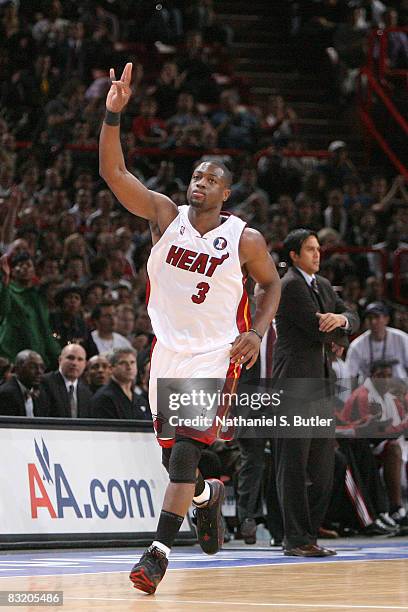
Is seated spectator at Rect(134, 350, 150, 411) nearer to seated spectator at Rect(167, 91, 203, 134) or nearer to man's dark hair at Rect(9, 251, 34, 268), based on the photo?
man's dark hair at Rect(9, 251, 34, 268)

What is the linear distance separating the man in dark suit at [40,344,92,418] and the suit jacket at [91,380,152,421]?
8cm

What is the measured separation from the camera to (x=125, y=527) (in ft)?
33.6

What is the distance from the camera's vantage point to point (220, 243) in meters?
6.93

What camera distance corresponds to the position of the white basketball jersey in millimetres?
6805

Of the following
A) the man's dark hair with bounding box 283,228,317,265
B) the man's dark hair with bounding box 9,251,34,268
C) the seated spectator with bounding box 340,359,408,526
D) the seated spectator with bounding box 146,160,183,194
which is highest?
the man's dark hair with bounding box 283,228,317,265

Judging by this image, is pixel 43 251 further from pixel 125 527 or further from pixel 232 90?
pixel 232 90

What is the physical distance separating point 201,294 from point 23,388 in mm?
4386

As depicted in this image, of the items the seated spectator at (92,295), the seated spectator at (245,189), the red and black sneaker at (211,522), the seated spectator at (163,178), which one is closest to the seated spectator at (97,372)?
the seated spectator at (92,295)

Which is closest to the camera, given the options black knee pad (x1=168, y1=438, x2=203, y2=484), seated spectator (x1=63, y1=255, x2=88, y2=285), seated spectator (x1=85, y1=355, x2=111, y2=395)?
black knee pad (x1=168, y1=438, x2=203, y2=484)

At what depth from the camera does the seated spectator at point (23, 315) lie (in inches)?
487

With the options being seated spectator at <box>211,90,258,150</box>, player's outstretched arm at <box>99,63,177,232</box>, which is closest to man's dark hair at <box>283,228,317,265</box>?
player's outstretched arm at <box>99,63,177,232</box>

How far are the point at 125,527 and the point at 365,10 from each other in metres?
14.4

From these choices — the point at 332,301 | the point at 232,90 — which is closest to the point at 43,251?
the point at 332,301

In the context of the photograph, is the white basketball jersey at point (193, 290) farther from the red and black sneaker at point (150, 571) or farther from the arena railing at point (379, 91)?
the arena railing at point (379, 91)
